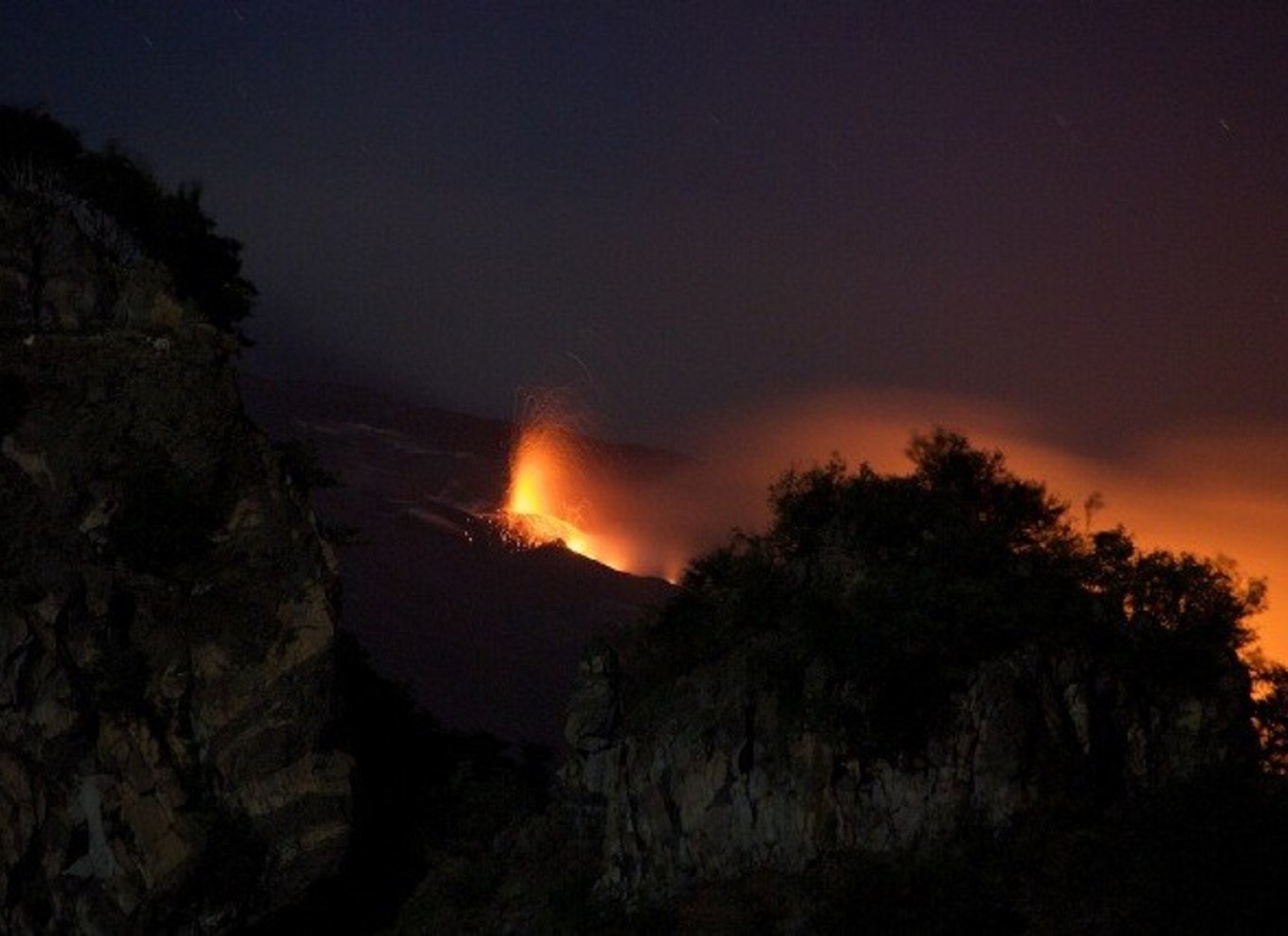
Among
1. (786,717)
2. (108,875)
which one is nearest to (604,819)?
(786,717)

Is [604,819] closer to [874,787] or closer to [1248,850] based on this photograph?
[874,787]

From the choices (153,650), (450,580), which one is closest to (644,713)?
(153,650)

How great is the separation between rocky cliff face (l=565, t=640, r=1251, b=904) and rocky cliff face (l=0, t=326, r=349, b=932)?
7069 millimetres

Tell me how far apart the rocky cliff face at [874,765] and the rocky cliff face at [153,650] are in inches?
278

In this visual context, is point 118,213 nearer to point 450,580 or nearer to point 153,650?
point 153,650

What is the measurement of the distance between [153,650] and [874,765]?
15028mm

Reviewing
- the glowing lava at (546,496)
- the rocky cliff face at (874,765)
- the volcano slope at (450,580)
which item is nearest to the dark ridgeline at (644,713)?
the rocky cliff face at (874,765)

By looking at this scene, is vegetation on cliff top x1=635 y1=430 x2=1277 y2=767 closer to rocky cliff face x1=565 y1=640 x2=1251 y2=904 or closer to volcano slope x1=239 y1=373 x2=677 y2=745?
rocky cliff face x1=565 y1=640 x2=1251 y2=904

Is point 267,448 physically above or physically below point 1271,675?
above

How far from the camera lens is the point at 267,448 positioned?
24.2 metres

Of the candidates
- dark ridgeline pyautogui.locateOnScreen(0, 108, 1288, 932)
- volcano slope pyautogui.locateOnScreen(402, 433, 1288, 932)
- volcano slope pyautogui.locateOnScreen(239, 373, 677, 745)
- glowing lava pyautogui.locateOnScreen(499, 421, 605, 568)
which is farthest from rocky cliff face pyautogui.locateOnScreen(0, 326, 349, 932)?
glowing lava pyautogui.locateOnScreen(499, 421, 605, 568)

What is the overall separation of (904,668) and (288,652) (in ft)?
43.1

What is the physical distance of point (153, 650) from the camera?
70.4ft

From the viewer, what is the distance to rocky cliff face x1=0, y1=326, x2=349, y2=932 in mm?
19516
